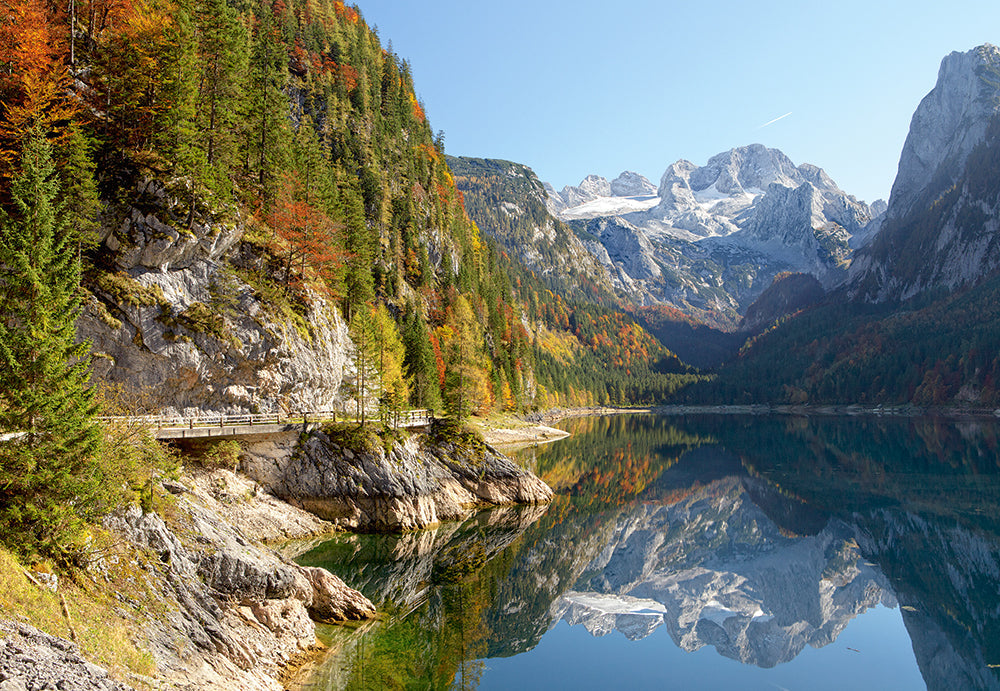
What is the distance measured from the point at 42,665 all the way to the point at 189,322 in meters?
31.8

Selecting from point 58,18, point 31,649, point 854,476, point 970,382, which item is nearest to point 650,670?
point 31,649

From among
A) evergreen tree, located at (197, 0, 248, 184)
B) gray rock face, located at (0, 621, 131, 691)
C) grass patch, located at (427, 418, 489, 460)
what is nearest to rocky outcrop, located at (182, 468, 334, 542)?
grass patch, located at (427, 418, 489, 460)

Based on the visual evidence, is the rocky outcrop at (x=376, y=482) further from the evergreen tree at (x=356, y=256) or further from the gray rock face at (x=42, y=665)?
the gray rock face at (x=42, y=665)

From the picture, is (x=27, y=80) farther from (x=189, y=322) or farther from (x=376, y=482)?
(x=376, y=482)

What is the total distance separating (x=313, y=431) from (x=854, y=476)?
70078 mm

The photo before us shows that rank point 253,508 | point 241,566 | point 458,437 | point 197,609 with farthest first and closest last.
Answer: point 458,437 < point 253,508 < point 241,566 < point 197,609

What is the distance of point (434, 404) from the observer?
7056 centimetres

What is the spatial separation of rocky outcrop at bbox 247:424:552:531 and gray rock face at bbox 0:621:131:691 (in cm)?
2836

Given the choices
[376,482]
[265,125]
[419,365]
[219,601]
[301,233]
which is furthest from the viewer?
[419,365]

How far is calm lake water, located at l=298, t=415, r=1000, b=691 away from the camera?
2620 centimetres

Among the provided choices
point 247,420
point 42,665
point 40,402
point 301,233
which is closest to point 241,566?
point 40,402

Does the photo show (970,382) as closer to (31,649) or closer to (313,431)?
(313,431)

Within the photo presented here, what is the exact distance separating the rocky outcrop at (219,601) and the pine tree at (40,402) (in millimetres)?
1873

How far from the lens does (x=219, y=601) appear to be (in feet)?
69.6
